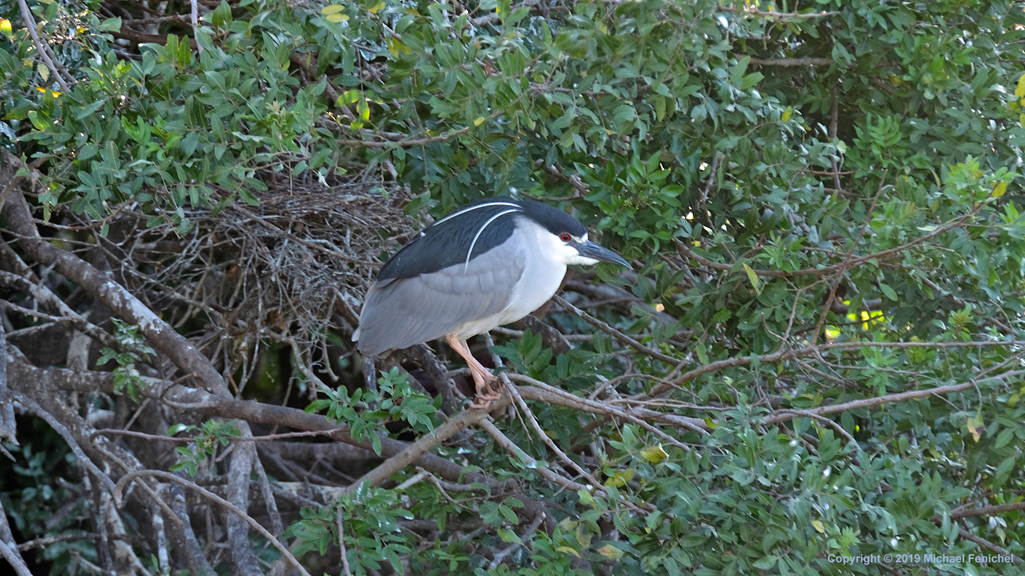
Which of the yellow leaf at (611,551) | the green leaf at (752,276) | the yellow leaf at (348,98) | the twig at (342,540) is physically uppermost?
the yellow leaf at (348,98)

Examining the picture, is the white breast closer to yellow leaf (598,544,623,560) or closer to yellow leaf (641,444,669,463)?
yellow leaf (641,444,669,463)

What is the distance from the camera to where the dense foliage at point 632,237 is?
74.4 inches

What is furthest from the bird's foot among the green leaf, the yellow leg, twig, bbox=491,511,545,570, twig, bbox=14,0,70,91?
twig, bbox=14,0,70,91

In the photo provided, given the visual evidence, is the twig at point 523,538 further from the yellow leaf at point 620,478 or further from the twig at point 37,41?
the twig at point 37,41

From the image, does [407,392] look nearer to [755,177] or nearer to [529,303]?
[529,303]

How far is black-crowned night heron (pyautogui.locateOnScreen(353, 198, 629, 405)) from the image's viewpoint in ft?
8.21

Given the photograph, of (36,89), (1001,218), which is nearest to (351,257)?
(36,89)

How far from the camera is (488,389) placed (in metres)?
2.60

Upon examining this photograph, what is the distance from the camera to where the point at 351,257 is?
278 cm

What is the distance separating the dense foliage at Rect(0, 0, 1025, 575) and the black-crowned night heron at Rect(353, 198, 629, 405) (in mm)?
113

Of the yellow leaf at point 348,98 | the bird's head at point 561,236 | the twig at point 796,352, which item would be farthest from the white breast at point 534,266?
the yellow leaf at point 348,98

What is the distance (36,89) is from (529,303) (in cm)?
149

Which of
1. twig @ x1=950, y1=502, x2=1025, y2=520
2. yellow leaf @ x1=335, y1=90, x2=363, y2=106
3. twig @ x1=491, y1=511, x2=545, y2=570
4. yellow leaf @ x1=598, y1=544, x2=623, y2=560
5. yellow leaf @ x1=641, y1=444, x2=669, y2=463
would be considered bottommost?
twig @ x1=491, y1=511, x2=545, y2=570

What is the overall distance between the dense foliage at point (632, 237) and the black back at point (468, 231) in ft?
0.31
